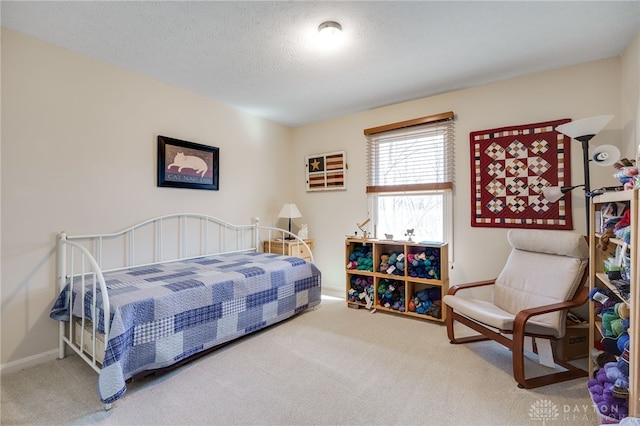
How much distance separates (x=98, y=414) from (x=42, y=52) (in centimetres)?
251

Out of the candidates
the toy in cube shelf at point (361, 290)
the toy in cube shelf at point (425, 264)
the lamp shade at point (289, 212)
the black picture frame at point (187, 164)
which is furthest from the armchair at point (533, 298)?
the black picture frame at point (187, 164)

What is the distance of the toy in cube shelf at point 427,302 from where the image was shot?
2.80 metres

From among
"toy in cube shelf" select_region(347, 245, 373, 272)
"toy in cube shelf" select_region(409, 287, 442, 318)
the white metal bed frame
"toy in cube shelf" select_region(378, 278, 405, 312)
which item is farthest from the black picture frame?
"toy in cube shelf" select_region(409, 287, 442, 318)

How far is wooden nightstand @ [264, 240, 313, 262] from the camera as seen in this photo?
3617 mm

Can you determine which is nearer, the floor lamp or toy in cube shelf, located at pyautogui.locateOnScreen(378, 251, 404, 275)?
the floor lamp

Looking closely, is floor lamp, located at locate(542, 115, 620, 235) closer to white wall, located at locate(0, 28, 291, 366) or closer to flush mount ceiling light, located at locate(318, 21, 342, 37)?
flush mount ceiling light, located at locate(318, 21, 342, 37)

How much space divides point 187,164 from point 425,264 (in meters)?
2.68

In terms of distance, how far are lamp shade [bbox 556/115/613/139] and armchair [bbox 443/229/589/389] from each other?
29.6 inches

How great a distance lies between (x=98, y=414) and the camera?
155 centimetres

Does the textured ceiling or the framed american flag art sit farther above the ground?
the textured ceiling

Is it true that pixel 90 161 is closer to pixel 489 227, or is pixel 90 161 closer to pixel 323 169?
pixel 323 169

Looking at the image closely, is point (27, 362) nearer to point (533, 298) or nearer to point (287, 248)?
point (287, 248)

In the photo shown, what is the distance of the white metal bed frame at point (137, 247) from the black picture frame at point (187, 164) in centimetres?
34

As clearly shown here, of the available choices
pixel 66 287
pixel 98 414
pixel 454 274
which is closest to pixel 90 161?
pixel 66 287
